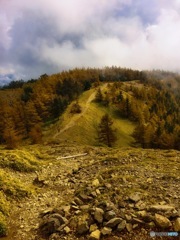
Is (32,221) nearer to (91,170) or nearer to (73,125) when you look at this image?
(91,170)

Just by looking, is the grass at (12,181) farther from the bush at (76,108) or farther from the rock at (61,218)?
the bush at (76,108)

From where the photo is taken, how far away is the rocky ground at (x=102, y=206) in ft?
51.3

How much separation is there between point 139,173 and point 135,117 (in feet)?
454

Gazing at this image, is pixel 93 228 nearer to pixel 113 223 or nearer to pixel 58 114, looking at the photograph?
pixel 113 223

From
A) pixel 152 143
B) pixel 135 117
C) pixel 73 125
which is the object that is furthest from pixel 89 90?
pixel 152 143

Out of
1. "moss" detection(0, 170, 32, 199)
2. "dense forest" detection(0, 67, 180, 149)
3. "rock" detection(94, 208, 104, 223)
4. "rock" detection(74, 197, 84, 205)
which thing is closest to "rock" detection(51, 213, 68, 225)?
"rock" detection(94, 208, 104, 223)

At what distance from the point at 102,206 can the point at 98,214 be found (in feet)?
3.27

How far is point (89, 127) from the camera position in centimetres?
13325

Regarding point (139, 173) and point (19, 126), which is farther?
point (19, 126)

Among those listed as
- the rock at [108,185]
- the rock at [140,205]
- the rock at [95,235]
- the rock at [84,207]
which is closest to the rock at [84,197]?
the rock at [84,207]

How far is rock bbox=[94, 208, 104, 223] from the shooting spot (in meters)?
16.5

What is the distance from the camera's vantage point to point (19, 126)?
121 m

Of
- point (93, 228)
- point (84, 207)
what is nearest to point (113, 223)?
point (93, 228)

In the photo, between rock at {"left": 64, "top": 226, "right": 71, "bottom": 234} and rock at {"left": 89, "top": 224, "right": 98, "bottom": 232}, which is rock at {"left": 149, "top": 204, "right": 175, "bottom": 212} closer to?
rock at {"left": 89, "top": 224, "right": 98, "bottom": 232}
